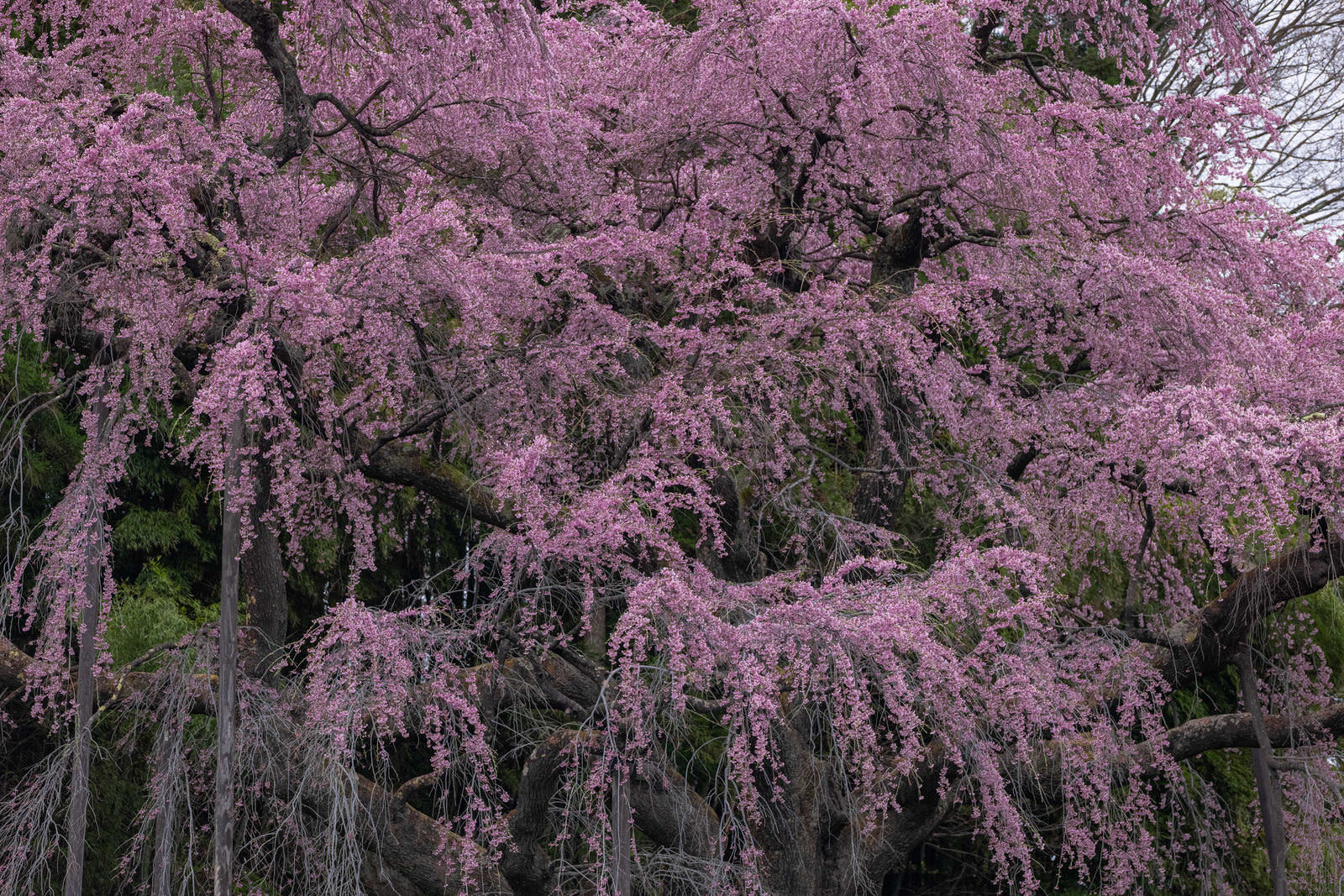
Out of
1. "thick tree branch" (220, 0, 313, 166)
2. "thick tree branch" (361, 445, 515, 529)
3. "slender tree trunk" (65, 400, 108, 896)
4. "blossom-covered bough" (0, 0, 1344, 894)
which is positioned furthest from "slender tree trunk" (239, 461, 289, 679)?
"thick tree branch" (220, 0, 313, 166)

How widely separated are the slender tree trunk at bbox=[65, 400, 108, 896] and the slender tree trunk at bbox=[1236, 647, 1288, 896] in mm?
4870

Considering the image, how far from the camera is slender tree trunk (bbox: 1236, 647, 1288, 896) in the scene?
590cm

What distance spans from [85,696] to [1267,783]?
5.05 m

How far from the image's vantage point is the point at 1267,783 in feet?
19.6

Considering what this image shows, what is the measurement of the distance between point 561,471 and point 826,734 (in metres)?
2.00

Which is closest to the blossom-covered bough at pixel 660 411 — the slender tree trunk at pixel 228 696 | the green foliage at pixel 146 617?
the slender tree trunk at pixel 228 696

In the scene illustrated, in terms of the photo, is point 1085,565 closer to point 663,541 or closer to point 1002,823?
point 1002,823

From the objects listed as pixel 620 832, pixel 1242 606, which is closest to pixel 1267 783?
pixel 1242 606

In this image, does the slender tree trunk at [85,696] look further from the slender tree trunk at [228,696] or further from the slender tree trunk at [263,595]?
the slender tree trunk at [263,595]

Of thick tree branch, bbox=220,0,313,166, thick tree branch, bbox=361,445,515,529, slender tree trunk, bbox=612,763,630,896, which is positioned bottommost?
slender tree trunk, bbox=612,763,630,896

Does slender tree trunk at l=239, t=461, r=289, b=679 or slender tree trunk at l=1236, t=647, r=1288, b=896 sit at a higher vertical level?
slender tree trunk at l=239, t=461, r=289, b=679

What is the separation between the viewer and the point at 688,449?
4.84 metres

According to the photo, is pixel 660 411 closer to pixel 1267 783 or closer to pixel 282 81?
pixel 282 81

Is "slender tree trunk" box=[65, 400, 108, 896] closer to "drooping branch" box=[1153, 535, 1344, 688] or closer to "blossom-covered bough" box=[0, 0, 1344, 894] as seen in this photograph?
"blossom-covered bough" box=[0, 0, 1344, 894]
